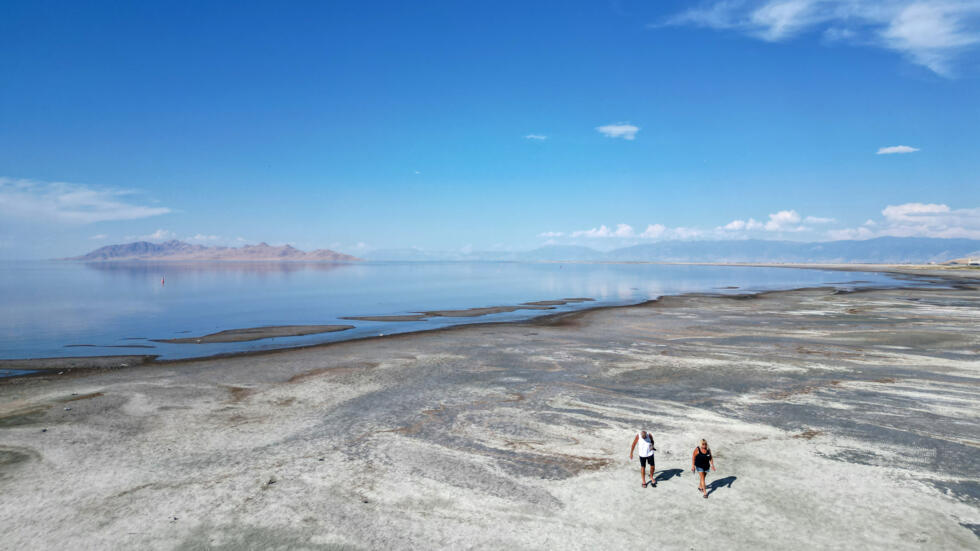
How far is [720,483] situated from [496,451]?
20.8ft

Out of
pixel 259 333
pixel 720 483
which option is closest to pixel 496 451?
pixel 720 483

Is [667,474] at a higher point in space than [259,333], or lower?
lower

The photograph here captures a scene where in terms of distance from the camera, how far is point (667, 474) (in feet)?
43.5

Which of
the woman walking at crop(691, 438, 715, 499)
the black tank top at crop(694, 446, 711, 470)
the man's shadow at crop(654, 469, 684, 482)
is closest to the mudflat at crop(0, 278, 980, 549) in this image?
the man's shadow at crop(654, 469, 684, 482)

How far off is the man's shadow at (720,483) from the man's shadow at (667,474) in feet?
2.87

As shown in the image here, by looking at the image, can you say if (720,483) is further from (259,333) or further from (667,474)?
(259,333)

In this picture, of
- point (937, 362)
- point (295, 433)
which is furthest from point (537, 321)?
point (295, 433)

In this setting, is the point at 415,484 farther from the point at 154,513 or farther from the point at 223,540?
the point at 154,513

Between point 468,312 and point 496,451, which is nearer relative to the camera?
point 496,451

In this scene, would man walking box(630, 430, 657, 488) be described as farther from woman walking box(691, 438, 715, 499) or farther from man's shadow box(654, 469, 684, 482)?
woman walking box(691, 438, 715, 499)

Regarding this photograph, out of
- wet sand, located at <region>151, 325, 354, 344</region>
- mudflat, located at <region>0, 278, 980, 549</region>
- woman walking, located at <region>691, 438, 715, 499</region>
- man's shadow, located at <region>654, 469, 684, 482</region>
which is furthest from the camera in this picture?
wet sand, located at <region>151, 325, 354, 344</region>

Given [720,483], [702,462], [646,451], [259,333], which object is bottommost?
[720,483]

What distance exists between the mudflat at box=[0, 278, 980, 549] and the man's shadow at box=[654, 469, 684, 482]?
0.06 m

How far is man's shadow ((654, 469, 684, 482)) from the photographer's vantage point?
1301 cm
